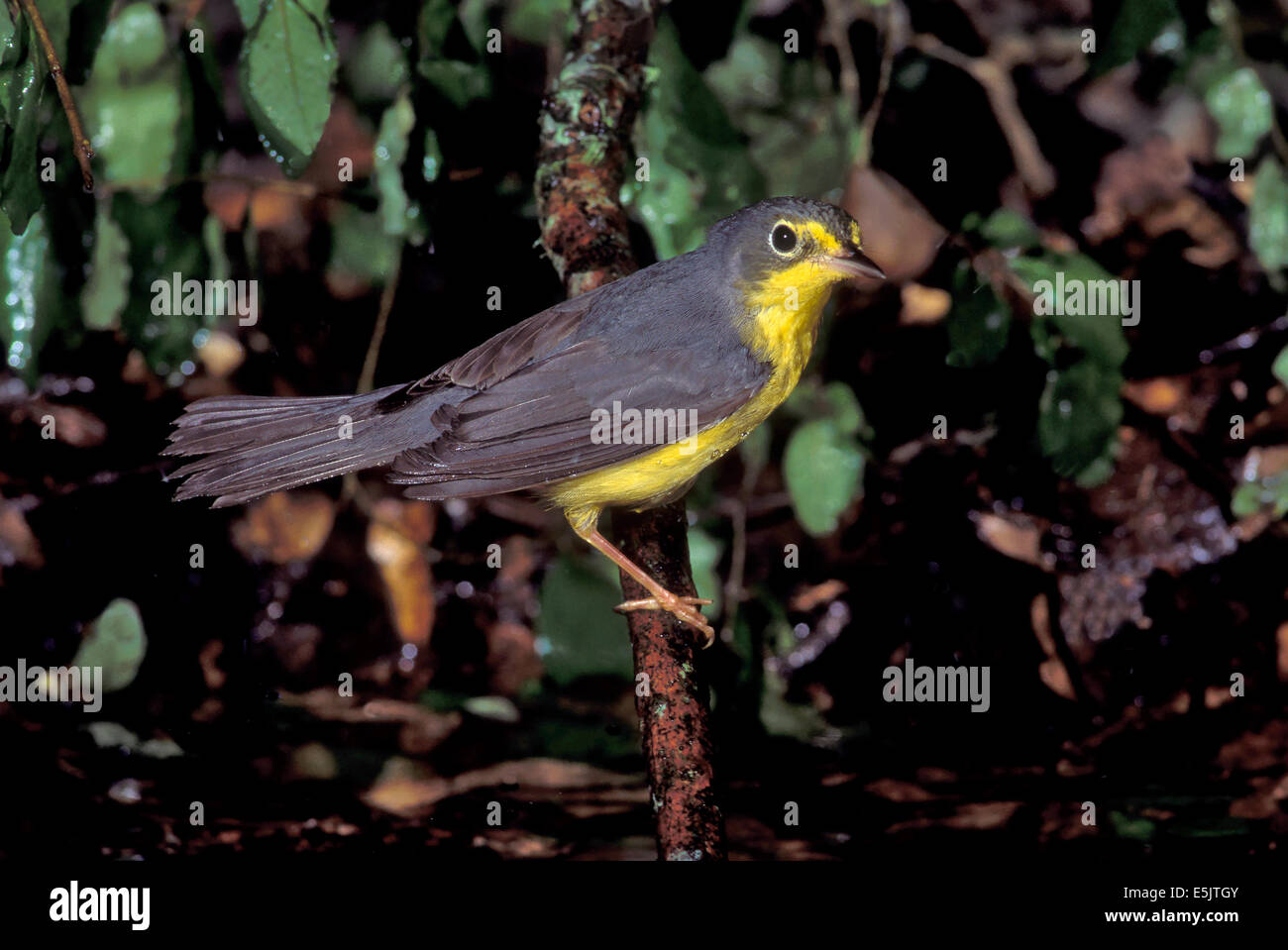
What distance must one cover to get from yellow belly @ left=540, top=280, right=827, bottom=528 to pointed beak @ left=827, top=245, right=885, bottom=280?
15cm

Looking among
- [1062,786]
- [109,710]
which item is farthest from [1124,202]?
[109,710]

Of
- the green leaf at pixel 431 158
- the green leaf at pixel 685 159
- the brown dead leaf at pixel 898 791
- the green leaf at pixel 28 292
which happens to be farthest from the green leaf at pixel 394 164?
the brown dead leaf at pixel 898 791

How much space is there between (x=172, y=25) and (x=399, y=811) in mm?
2287

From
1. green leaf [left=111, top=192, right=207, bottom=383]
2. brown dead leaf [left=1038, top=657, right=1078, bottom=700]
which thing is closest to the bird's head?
green leaf [left=111, top=192, right=207, bottom=383]

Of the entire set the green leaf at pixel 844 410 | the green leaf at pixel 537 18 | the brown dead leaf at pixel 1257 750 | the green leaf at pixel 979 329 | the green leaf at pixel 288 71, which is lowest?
the brown dead leaf at pixel 1257 750

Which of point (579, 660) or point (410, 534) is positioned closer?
point (579, 660)

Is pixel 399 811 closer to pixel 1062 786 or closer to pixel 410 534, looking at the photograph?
pixel 410 534

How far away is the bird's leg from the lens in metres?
2.41

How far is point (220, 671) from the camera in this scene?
14.0ft

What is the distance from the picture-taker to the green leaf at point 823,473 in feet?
9.57

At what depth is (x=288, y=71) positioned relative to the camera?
2131 millimetres

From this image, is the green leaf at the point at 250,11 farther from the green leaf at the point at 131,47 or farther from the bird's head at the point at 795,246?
the bird's head at the point at 795,246

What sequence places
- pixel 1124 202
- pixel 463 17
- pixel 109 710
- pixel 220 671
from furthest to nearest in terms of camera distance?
pixel 1124 202 < pixel 220 671 < pixel 109 710 < pixel 463 17

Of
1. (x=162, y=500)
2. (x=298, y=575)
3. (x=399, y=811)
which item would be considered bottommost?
(x=399, y=811)
